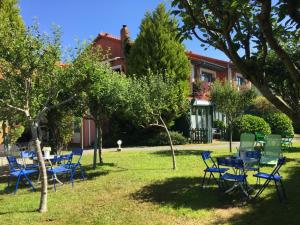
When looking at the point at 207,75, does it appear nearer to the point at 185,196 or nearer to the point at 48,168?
the point at 48,168

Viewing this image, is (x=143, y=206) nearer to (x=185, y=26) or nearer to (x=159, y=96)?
(x=185, y=26)

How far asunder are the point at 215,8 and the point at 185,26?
76cm

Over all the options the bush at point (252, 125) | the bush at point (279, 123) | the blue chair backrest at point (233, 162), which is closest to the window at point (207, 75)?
the bush at point (279, 123)

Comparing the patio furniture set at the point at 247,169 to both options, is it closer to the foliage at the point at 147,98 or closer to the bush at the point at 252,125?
the foliage at the point at 147,98

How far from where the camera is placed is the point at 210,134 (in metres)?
25.8

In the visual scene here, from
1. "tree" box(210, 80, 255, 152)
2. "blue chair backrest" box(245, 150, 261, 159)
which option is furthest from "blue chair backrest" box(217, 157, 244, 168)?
"tree" box(210, 80, 255, 152)

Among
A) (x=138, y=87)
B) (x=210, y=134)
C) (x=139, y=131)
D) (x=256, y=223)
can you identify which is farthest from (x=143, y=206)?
(x=210, y=134)

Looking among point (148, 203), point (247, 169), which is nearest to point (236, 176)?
point (247, 169)

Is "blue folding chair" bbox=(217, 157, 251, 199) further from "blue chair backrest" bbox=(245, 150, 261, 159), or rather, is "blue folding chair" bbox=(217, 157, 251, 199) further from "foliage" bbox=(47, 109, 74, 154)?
"foliage" bbox=(47, 109, 74, 154)

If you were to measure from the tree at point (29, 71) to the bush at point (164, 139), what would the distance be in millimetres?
14739

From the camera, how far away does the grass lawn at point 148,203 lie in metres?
7.51

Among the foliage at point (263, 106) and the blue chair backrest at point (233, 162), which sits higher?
the foliage at point (263, 106)

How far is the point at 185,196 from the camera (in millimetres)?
9086

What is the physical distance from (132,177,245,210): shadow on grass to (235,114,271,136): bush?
49.4 ft
